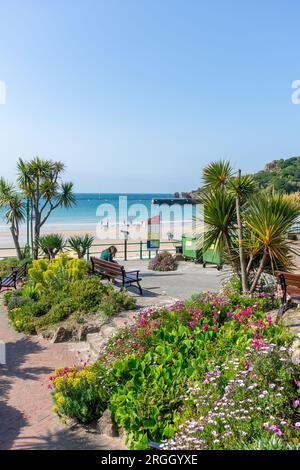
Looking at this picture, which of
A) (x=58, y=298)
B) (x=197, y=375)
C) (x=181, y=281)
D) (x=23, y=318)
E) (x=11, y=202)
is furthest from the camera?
(x=11, y=202)

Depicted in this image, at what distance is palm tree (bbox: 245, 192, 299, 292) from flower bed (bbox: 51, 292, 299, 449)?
113 centimetres

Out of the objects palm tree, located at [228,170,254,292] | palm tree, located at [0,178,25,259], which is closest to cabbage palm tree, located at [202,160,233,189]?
palm tree, located at [228,170,254,292]

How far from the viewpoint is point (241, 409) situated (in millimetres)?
3500

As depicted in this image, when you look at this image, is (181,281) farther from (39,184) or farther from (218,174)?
(39,184)

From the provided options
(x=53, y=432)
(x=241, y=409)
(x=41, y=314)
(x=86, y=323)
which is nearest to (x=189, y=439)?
(x=241, y=409)

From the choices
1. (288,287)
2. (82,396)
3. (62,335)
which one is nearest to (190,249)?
(62,335)

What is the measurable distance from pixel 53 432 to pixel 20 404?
37.0 inches

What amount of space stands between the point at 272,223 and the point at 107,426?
4.11 meters

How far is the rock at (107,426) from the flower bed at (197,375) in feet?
0.28

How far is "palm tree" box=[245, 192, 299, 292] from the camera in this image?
6.90m

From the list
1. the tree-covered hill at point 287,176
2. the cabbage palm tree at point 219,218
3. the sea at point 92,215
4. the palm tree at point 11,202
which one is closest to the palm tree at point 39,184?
the palm tree at point 11,202

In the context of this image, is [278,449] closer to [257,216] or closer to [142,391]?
[142,391]

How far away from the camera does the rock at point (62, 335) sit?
7926 mm

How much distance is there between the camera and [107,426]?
4.54 meters
